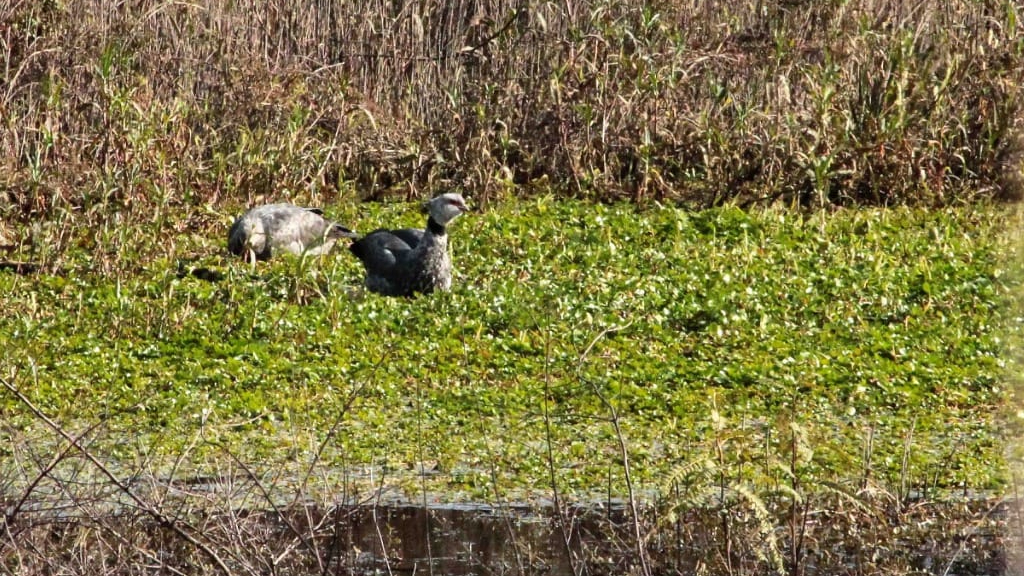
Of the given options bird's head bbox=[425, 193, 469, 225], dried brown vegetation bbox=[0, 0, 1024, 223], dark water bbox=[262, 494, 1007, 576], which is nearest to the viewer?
dark water bbox=[262, 494, 1007, 576]

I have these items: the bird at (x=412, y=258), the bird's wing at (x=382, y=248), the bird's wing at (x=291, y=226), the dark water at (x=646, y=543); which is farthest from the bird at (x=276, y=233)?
the dark water at (x=646, y=543)

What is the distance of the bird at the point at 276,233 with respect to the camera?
9461mm

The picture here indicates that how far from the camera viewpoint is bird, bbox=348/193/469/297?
8.68 metres

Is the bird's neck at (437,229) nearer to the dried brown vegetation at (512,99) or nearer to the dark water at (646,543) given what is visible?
the dried brown vegetation at (512,99)

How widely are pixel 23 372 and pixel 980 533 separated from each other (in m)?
4.08

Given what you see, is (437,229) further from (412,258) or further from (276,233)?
(276,233)

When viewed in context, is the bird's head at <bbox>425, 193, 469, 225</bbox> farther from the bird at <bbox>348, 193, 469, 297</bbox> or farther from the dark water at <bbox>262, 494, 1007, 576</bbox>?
the dark water at <bbox>262, 494, 1007, 576</bbox>

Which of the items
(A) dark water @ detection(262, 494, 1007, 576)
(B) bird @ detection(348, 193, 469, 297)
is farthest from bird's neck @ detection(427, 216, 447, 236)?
(A) dark water @ detection(262, 494, 1007, 576)

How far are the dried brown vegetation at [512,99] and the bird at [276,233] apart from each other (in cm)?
71

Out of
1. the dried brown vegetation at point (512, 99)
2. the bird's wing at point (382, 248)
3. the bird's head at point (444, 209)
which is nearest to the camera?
the bird's wing at point (382, 248)

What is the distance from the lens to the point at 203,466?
593 centimetres

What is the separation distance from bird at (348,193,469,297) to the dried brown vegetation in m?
1.71

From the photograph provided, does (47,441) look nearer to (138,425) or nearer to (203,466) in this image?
(138,425)

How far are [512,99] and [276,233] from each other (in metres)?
2.61
